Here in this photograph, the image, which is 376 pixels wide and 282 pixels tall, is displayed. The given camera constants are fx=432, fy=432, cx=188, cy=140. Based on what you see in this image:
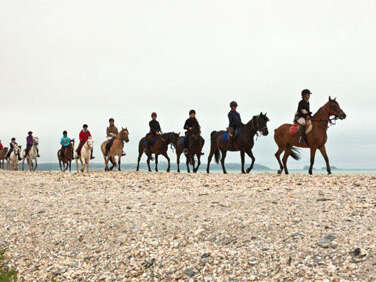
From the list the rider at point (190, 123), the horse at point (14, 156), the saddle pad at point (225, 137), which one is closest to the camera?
the saddle pad at point (225, 137)

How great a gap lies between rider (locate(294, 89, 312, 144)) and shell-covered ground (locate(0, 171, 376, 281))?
14.1 feet

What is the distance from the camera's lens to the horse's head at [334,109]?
695 inches

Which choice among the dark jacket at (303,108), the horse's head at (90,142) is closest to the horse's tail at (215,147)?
the dark jacket at (303,108)

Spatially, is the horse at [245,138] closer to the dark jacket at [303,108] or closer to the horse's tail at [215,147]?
the horse's tail at [215,147]

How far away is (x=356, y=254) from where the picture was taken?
24.3ft

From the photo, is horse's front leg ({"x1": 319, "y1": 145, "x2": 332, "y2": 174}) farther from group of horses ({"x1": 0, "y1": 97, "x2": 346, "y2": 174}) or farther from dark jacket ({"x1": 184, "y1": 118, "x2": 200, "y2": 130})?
dark jacket ({"x1": 184, "y1": 118, "x2": 200, "y2": 130})

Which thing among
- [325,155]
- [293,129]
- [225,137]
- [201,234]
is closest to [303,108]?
Result: [293,129]

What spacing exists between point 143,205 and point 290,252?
5012 mm

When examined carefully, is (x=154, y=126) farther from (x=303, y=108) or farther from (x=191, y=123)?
(x=303, y=108)

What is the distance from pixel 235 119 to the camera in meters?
20.4

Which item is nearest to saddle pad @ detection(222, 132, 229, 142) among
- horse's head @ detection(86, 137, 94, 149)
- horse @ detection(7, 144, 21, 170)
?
horse's head @ detection(86, 137, 94, 149)

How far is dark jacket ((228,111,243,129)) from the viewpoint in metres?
20.4

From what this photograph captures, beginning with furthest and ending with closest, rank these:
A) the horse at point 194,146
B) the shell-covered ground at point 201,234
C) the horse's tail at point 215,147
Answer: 1. the horse at point 194,146
2. the horse's tail at point 215,147
3. the shell-covered ground at point 201,234

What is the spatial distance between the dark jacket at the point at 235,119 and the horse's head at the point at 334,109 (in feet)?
13.7
